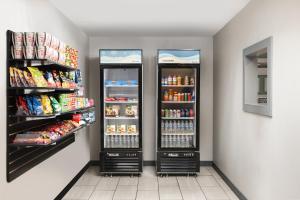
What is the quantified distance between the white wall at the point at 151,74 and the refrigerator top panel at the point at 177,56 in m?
0.71

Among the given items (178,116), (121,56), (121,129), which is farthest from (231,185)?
(121,56)

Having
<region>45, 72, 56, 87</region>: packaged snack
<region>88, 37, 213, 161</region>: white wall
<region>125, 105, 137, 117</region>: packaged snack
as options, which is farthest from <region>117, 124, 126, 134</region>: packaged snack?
<region>45, 72, 56, 87</region>: packaged snack

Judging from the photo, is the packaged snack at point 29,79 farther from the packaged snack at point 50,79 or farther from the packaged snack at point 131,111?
the packaged snack at point 131,111

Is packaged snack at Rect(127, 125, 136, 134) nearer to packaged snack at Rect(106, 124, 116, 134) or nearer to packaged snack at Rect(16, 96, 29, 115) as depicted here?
packaged snack at Rect(106, 124, 116, 134)

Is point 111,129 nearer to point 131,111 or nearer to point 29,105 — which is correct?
point 131,111

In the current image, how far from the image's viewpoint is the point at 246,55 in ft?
11.8

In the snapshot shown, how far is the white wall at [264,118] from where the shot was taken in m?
2.49

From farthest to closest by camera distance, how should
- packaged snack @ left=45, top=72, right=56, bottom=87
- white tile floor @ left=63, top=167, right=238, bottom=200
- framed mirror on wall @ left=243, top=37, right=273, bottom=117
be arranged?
white tile floor @ left=63, top=167, right=238, bottom=200 < framed mirror on wall @ left=243, top=37, right=273, bottom=117 < packaged snack @ left=45, top=72, right=56, bottom=87

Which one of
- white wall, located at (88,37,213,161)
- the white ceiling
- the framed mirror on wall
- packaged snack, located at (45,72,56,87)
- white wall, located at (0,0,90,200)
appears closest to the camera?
white wall, located at (0,0,90,200)

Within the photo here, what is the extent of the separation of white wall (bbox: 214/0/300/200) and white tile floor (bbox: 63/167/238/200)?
0.34 metres

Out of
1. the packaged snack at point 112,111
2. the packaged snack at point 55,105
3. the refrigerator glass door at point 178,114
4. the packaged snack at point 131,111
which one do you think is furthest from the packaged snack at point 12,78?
the refrigerator glass door at point 178,114

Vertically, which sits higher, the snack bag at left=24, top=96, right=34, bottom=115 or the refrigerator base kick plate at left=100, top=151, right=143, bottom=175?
the snack bag at left=24, top=96, right=34, bottom=115

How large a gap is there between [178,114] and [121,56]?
5.01ft

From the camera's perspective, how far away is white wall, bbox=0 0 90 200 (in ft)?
7.84
